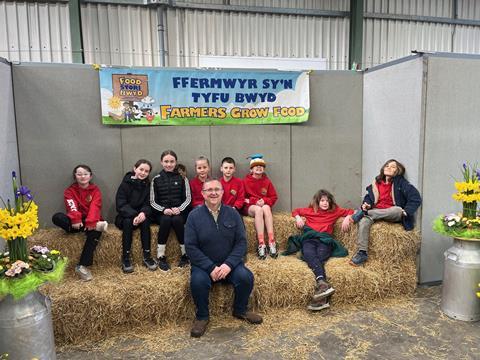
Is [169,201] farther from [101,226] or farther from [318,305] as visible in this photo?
[318,305]

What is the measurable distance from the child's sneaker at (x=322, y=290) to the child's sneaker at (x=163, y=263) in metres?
1.31

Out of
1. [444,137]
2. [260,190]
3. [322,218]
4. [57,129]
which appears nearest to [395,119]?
[444,137]

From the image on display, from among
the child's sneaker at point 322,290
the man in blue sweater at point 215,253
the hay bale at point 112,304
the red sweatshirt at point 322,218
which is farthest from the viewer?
the red sweatshirt at point 322,218

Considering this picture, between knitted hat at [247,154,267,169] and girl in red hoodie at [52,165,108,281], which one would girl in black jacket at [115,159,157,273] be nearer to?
girl in red hoodie at [52,165,108,281]

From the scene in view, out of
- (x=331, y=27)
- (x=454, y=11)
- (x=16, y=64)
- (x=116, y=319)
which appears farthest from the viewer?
(x=454, y=11)

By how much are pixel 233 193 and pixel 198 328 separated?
5.04 feet

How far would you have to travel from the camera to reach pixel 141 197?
11.8 feet

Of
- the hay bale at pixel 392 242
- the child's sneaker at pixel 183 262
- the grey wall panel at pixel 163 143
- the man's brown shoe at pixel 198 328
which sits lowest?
the man's brown shoe at pixel 198 328

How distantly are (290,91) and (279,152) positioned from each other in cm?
70

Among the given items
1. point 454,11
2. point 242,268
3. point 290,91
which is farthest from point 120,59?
point 454,11

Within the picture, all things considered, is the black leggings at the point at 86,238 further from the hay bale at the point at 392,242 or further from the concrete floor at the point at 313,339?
the hay bale at the point at 392,242

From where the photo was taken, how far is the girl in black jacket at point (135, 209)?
3309 millimetres

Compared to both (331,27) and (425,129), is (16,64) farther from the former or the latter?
(331,27)

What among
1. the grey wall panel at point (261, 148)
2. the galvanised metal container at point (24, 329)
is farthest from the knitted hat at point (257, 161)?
the galvanised metal container at point (24, 329)
